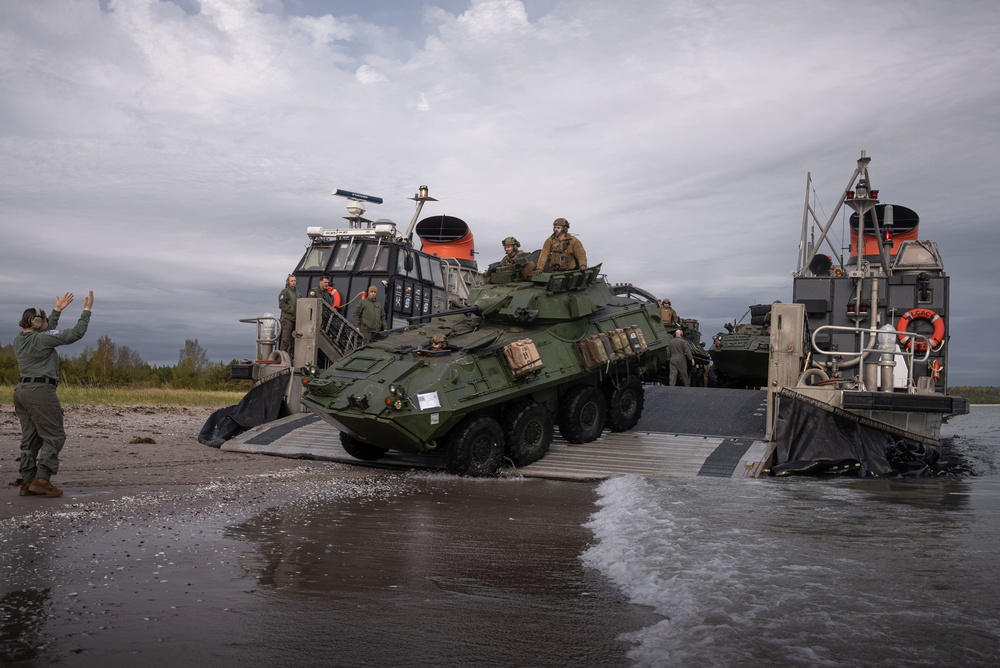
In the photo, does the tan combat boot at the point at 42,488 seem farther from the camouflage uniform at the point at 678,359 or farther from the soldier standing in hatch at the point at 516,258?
the camouflage uniform at the point at 678,359

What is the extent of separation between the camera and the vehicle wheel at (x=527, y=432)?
1148cm

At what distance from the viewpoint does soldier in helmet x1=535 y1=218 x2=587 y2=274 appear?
13688 millimetres

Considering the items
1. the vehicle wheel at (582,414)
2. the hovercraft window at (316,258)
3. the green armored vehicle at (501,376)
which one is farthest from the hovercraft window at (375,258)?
the vehicle wheel at (582,414)

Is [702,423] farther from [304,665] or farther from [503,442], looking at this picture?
[304,665]

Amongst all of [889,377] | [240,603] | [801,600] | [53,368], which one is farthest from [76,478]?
[889,377]

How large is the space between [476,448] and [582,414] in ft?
7.56

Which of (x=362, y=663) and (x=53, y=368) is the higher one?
(x=53, y=368)

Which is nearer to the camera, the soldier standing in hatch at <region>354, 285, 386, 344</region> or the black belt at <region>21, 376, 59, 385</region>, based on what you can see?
the black belt at <region>21, 376, 59, 385</region>

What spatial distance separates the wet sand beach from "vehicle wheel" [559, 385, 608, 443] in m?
3.07

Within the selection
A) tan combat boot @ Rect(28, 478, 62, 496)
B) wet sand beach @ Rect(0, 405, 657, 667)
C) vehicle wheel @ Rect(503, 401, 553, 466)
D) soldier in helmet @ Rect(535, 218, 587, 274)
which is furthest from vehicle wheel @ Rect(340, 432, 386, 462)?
tan combat boot @ Rect(28, 478, 62, 496)

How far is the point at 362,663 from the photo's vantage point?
3684mm

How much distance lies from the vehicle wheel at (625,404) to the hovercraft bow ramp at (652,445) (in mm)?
162

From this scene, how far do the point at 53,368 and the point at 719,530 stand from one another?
6.07m

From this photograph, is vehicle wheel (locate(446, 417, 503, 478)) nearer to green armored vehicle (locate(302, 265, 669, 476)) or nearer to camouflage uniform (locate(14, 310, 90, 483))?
green armored vehicle (locate(302, 265, 669, 476))
